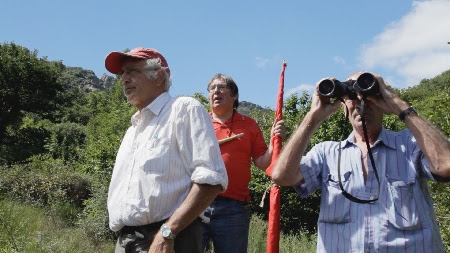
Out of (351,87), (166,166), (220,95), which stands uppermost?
(220,95)

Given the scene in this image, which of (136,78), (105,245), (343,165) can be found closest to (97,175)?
(105,245)

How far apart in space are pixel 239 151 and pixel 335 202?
5.18 ft

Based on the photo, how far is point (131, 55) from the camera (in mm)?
2719

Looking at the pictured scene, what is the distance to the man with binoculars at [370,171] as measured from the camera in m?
2.13

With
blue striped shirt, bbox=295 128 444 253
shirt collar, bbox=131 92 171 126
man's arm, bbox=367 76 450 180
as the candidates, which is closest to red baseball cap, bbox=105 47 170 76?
shirt collar, bbox=131 92 171 126

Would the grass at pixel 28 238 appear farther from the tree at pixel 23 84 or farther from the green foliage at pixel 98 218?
the tree at pixel 23 84

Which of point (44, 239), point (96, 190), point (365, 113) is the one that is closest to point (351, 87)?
point (365, 113)

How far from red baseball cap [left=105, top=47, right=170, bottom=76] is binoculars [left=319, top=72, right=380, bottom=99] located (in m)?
0.94

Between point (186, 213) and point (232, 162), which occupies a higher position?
point (232, 162)

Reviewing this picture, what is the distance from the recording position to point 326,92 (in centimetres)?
236

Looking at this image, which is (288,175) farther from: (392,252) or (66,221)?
(66,221)

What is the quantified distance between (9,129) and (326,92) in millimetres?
31783

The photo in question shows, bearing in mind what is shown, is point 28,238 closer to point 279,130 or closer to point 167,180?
point 279,130

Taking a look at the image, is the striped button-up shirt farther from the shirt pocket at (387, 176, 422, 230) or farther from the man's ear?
the shirt pocket at (387, 176, 422, 230)
